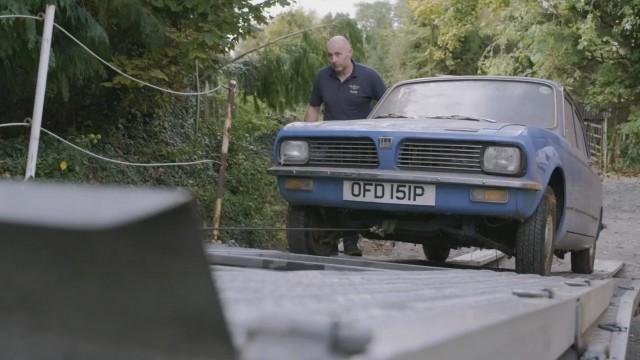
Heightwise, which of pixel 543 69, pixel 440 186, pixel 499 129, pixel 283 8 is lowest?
pixel 440 186

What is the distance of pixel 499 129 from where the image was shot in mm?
4223

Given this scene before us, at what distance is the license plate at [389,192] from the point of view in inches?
164

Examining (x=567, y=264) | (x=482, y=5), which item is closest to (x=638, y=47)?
(x=482, y=5)

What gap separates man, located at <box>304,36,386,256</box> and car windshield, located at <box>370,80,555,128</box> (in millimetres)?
819

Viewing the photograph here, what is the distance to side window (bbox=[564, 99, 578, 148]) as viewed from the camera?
5.26 metres

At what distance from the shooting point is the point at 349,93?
6.31 m

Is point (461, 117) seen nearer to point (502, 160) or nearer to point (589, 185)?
point (502, 160)

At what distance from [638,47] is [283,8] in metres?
19.2

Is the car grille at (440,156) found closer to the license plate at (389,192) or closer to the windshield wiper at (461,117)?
the license plate at (389,192)

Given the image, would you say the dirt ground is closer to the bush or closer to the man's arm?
the bush

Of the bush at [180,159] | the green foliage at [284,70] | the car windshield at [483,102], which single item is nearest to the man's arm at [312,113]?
the car windshield at [483,102]

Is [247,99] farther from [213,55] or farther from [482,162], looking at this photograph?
[482,162]

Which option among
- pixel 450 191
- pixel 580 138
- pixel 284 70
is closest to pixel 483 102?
pixel 450 191

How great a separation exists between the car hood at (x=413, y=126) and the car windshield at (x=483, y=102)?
0.32m
